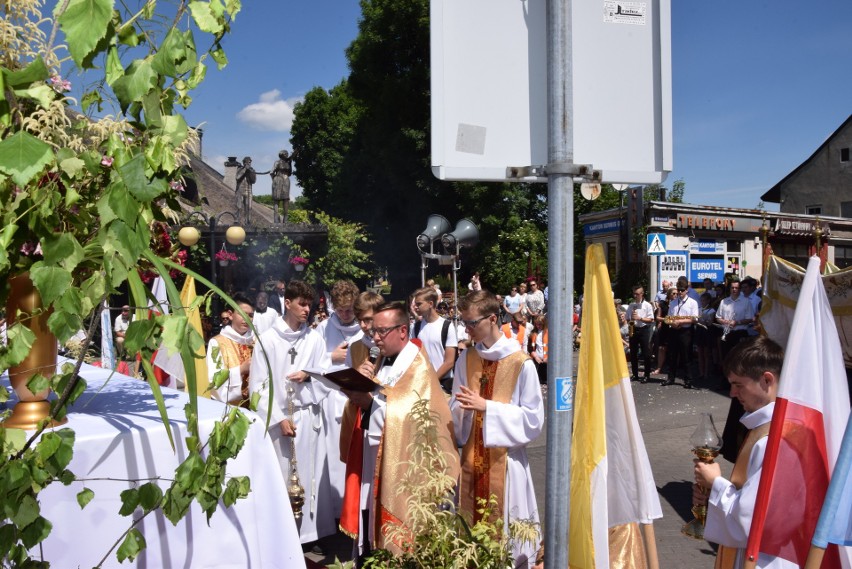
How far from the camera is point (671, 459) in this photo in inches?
299

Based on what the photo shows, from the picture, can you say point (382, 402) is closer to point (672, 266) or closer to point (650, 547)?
point (650, 547)

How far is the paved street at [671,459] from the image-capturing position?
5.02 m

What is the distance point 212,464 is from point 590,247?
169 cm

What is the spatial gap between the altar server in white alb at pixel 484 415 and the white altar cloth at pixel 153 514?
1878 millimetres

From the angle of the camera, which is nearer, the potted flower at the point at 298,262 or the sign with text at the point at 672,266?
the potted flower at the point at 298,262

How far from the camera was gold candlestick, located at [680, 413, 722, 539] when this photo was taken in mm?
2723

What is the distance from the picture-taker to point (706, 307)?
1400cm

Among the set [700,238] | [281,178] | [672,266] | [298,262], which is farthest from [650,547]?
[700,238]

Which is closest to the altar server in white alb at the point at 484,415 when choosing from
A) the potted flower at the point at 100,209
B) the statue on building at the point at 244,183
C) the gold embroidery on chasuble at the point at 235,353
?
the gold embroidery on chasuble at the point at 235,353

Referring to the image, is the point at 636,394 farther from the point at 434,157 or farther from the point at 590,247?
the point at 434,157

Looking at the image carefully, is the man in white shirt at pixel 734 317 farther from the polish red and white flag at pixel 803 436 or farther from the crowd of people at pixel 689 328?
the polish red and white flag at pixel 803 436

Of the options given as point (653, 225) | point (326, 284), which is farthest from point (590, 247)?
point (653, 225)

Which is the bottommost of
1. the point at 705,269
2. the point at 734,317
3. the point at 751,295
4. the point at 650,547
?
the point at 650,547

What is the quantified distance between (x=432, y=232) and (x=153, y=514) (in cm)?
1417
